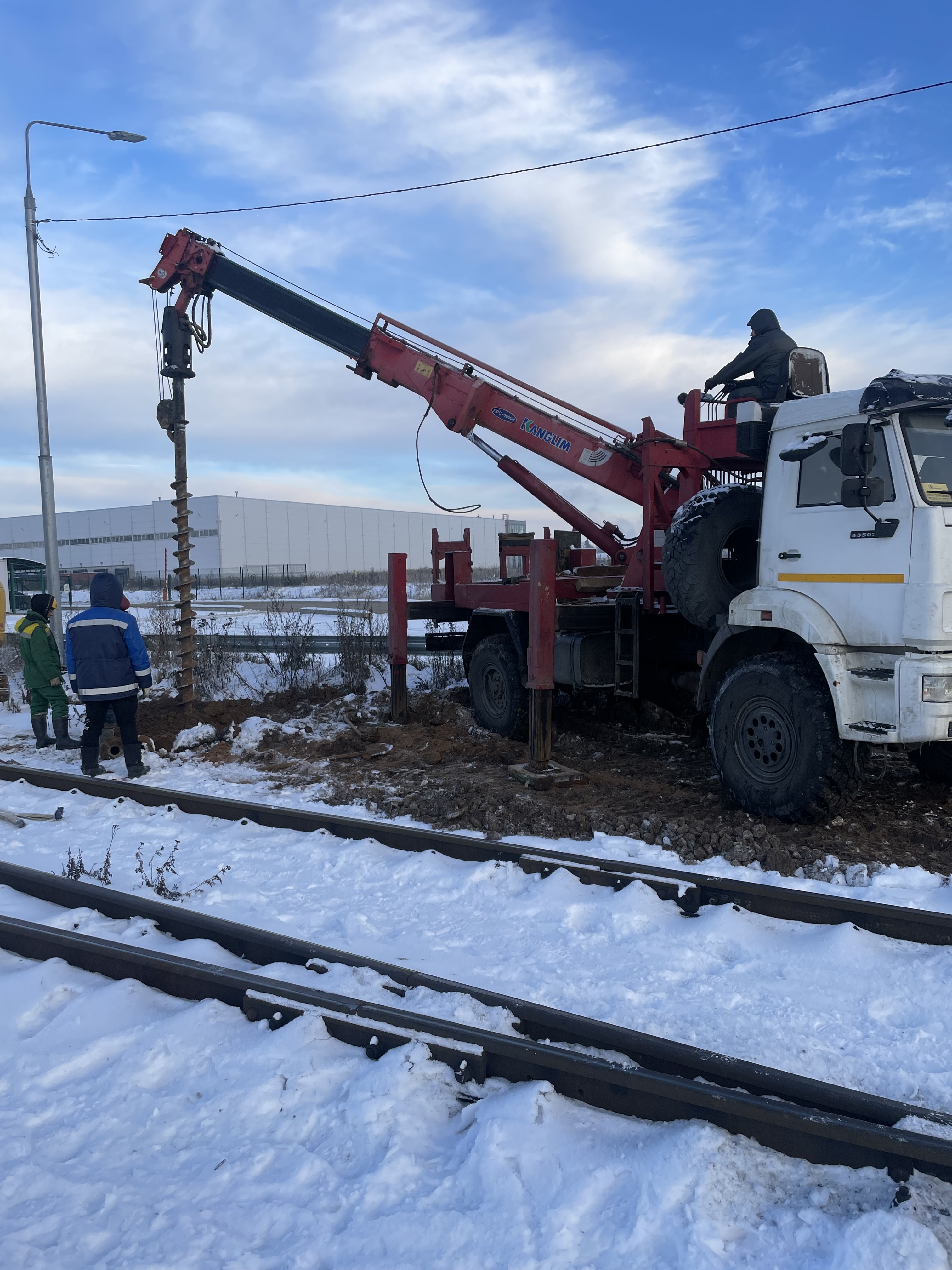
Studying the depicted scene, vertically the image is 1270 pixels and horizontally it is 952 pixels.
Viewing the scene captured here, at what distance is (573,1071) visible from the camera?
311 cm

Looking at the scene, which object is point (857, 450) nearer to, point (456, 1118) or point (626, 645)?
point (626, 645)

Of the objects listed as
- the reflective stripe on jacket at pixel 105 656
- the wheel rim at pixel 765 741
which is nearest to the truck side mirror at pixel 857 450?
the wheel rim at pixel 765 741

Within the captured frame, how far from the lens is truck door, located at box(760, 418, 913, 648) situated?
5.68 m

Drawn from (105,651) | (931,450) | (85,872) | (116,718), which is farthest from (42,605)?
(931,450)

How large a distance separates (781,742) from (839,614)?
3.16ft

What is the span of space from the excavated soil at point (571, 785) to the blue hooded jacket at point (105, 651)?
140 cm

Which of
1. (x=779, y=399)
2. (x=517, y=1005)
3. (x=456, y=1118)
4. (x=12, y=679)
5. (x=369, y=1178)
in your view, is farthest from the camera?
(x=12, y=679)

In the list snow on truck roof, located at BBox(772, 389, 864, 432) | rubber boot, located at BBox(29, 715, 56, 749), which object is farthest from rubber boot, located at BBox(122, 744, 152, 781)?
snow on truck roof, located at BBox(772, 389, 864, 432)

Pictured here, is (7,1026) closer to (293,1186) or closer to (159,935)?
(159,935)

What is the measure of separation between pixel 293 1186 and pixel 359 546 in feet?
246

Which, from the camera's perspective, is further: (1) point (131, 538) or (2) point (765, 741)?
(1) point (131, 538)

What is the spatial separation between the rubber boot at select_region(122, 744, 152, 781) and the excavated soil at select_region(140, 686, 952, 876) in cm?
82

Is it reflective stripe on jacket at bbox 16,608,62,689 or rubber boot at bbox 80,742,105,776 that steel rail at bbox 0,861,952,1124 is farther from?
reflective stripe on jacket at bbox 16,608,62,689

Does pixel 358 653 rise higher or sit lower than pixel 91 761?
higher
